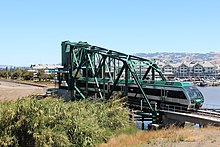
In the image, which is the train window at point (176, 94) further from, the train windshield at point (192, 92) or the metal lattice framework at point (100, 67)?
the metal lattice framework at point (100, 67)

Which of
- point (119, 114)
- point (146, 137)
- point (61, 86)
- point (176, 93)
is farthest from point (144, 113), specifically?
point (61, 86)

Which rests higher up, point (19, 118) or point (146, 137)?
point (19, 118)

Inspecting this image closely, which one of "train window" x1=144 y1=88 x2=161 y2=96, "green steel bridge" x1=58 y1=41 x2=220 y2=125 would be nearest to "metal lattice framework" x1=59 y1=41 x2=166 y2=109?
"green steel bridge" x1=58 y1=41 x2=220 y2=125

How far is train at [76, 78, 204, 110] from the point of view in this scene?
36.2 metres

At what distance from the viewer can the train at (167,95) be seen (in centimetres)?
3620

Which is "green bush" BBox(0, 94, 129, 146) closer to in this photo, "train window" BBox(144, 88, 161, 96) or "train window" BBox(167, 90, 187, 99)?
"train window" BBox(167, 90, 187, 99)

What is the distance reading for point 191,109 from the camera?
36188 millimetres

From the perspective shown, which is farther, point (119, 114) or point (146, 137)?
point (119, 114)

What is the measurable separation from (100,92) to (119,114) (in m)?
29.2

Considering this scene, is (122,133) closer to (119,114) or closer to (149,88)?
(119,114)

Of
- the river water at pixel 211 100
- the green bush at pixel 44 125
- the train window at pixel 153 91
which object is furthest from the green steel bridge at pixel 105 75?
the green bush at pixel 44 125

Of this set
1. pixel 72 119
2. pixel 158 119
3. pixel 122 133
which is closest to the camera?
pixel 72 119

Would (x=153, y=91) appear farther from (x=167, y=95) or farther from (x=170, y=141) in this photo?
(x=170, y=141)

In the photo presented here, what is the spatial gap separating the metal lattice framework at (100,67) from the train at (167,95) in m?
0.93
